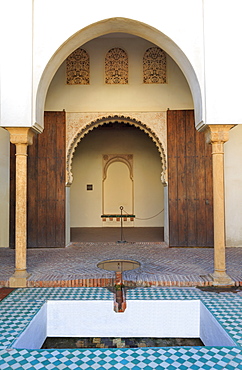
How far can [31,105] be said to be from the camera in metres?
4.75

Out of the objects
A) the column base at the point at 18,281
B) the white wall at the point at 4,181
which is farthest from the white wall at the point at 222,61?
the white wall at the point at 4,181

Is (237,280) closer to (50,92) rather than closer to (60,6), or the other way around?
(60,6)

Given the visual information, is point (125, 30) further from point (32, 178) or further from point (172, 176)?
point (32, 178)

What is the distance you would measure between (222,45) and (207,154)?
3.00 metres

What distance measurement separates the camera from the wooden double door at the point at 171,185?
24.2ft

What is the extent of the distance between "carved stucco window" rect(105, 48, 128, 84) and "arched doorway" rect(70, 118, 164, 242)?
3.29 meters

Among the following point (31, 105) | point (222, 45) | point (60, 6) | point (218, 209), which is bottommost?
point (218, 209)

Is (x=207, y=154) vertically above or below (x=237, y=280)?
above

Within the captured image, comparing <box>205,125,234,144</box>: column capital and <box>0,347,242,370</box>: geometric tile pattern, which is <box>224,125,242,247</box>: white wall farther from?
<box>0,347,242,370</box>: geometric tile pattern

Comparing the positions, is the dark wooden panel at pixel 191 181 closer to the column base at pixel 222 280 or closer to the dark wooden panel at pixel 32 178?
the column base at pixel 222 280

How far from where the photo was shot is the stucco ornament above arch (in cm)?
488

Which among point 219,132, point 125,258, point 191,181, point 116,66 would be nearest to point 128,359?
point 219,132

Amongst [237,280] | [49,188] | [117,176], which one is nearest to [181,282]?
[237,280]

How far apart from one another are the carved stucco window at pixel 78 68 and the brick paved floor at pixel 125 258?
12.2ft
